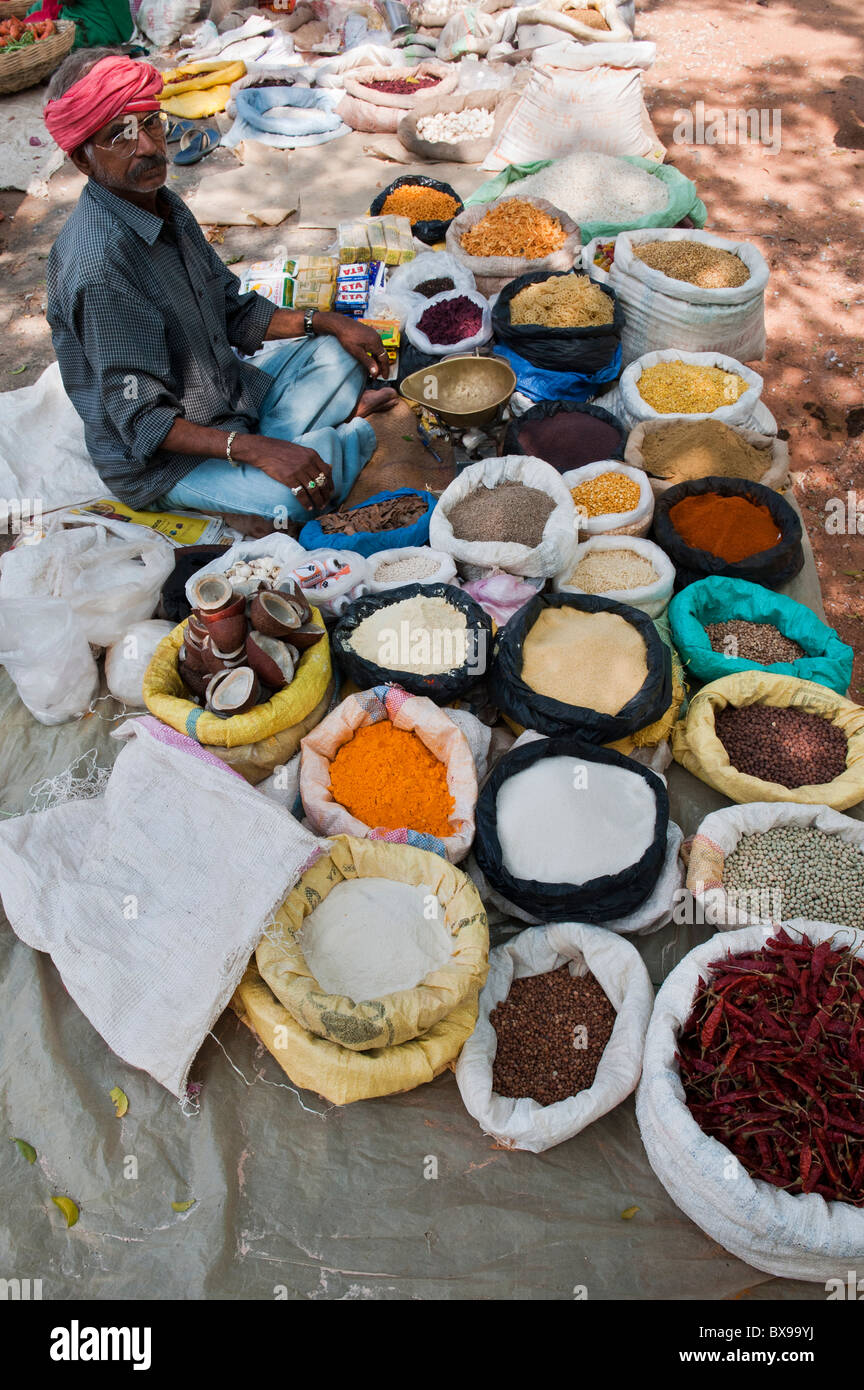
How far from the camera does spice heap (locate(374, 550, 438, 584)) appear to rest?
2.59 m

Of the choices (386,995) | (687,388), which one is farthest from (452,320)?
(386,995)

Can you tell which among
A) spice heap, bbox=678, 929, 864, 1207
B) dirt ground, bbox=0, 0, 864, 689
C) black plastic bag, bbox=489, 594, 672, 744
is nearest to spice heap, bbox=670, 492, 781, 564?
black plastic bag, bbox=489, 594, 672, 744

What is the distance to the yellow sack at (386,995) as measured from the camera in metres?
1.69

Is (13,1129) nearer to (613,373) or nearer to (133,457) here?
(133,457)

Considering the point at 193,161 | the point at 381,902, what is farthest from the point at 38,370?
the point at 381,902

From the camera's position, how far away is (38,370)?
3934 mm

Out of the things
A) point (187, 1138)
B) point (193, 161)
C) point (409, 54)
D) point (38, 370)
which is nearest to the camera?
point (187, 1138)

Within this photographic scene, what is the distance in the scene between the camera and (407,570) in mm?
2611

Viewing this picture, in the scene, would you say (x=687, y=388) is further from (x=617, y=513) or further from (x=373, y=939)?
(x=373, y=939)

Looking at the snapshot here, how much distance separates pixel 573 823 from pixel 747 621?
101 centimetres

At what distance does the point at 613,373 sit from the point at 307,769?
2.05m

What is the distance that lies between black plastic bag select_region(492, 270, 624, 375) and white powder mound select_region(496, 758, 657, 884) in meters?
1.71

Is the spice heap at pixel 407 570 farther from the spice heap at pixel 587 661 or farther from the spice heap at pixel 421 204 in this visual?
the spice heap at pixel 421 204

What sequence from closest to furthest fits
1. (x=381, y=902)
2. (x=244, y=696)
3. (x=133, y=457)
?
(x=381, y=902) → (x=244, y=696) → (x=133, y=457)
